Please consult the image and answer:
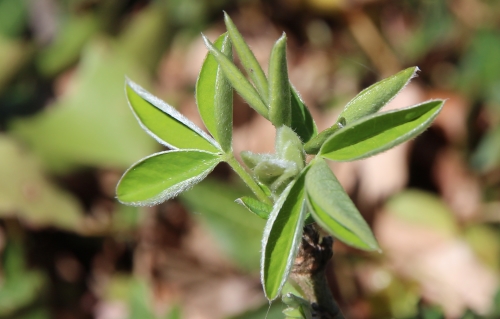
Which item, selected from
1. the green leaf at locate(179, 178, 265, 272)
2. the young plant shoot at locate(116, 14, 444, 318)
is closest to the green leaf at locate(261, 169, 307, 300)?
the young plant shoot at locate(116, 14, 444, 318)

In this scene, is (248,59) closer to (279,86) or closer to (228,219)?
(279,86)

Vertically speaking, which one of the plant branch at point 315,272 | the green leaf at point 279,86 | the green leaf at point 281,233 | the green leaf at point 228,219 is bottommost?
the green leaf at point 228,219

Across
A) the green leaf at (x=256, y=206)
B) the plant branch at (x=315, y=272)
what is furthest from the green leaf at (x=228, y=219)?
the green leaf at (x=256, y=206)

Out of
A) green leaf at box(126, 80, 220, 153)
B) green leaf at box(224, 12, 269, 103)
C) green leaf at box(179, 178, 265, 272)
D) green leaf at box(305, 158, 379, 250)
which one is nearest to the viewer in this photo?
green leaf at box(305, 158, 379, 250)

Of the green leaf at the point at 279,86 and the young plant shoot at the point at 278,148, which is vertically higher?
the green leaf at the point at 279,86

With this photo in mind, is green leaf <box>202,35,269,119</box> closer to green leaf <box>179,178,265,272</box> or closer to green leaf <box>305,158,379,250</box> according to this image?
green leaf <box>305,158,379,250</box>

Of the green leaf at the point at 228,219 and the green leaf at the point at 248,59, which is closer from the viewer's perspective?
the green leaf at the point at 248,59

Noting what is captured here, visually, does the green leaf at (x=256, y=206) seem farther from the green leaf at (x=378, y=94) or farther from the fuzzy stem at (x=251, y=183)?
the green leaf at (x=378, y=94)
